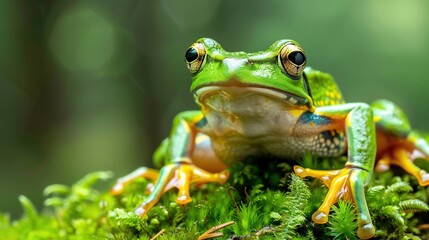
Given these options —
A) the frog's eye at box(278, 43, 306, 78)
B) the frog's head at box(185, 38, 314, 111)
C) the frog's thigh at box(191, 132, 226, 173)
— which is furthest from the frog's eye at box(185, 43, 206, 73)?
the frog's thigh at box(191, 132, 226, 173)

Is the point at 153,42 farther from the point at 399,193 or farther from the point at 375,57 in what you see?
the point at 399,193

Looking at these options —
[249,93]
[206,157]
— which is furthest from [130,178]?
[249,93]

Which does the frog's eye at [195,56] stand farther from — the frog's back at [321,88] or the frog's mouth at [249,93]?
the frog's back at [321,88]

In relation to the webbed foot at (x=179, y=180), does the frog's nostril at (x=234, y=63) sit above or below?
above

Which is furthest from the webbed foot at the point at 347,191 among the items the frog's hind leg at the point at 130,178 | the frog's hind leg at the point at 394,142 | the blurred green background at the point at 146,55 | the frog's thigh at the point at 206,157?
the blurred green background at the point at 146,55

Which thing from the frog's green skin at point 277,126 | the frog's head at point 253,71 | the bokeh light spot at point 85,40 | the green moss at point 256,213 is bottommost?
the green moss at point 256,213

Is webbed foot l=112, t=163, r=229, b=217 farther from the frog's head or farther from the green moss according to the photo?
the frog's head
